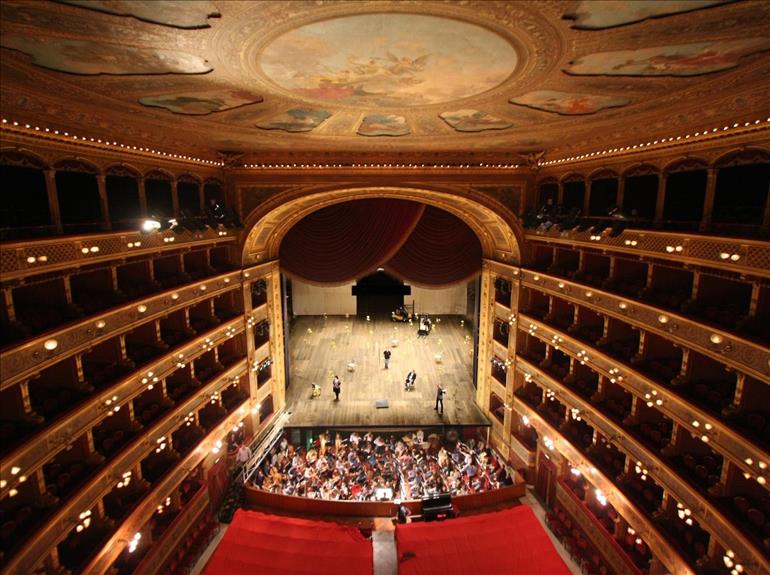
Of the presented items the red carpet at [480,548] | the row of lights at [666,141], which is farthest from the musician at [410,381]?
the row of lights at [666,141]

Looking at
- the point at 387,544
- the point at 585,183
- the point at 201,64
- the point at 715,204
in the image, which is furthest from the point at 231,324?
the point at 715,204

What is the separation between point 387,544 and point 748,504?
8.52m

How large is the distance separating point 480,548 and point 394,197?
10615mm

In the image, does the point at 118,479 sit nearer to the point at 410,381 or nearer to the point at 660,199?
the point at 410,381

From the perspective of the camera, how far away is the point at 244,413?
14414 mm

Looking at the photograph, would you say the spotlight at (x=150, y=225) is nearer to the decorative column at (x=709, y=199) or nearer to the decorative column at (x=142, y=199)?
the decorative column at (x=142, y=199)

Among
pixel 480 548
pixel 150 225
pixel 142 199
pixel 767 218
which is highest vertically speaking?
pixel 142 199

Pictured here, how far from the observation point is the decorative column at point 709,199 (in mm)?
8242

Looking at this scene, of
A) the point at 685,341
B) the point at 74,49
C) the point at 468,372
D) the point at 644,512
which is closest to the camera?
the point at 74,49

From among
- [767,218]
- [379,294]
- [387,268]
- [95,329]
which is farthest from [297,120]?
[379,294]

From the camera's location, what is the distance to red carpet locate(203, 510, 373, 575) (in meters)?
9.00

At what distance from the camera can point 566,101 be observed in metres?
7.02

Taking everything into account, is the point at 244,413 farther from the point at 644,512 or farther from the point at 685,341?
the point at 685,341

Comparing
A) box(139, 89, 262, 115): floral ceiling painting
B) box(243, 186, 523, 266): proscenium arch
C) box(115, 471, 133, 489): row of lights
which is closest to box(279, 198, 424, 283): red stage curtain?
box(243, 186, 523, 266): proscenium arch
